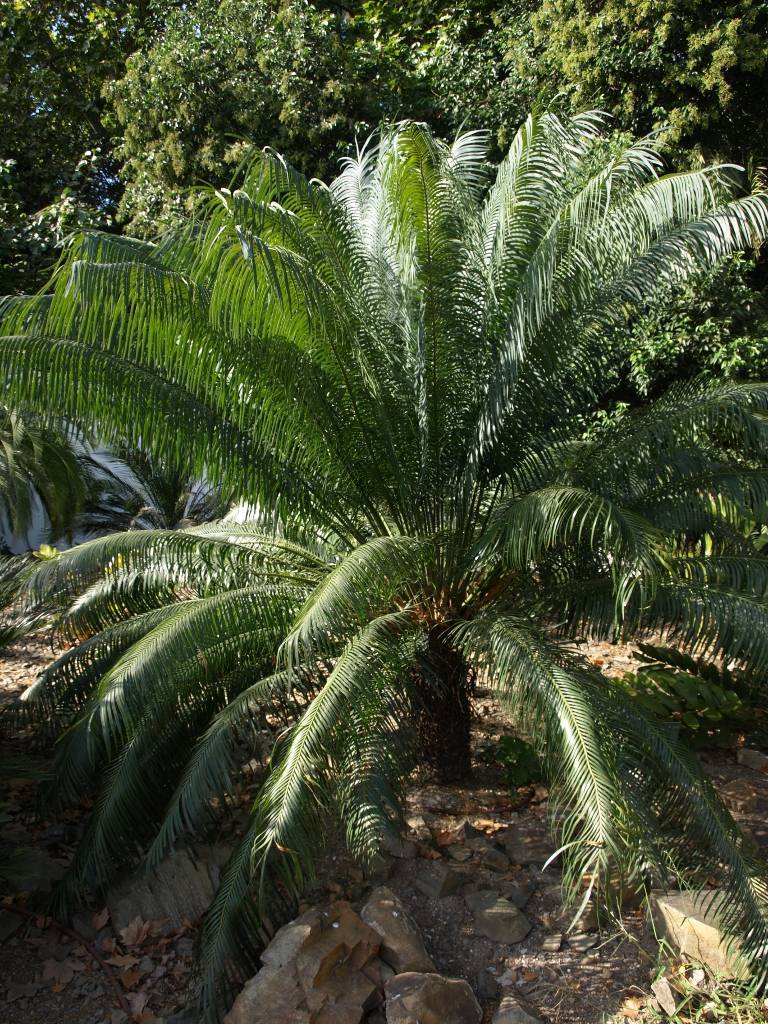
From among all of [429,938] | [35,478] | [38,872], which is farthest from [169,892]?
[35,478]

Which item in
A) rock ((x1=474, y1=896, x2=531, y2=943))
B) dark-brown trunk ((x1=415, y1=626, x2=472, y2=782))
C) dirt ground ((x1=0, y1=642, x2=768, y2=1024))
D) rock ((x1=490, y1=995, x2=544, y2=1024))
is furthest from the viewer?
dark-brown trunk ((x1=415, y1=626, x2=472, y2=782))

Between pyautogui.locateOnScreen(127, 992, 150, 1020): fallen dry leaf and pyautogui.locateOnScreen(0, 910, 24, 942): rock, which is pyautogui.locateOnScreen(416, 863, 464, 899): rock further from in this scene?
pyautogui.locateOnScreen(0, 910, 24, 942): rock

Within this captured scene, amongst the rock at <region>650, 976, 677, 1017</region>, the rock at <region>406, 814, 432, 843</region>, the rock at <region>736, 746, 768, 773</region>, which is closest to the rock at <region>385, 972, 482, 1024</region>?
the rock at <region>650, 976, 677, 1017</region>

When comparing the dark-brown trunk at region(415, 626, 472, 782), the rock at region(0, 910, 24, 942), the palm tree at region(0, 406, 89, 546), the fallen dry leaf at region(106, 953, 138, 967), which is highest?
the palm tree at region(0, 406, 89, 546)

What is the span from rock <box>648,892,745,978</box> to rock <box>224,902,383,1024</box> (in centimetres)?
125

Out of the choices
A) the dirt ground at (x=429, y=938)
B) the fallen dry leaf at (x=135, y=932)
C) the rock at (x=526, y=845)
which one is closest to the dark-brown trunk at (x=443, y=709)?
the dirt ground at (x=429, y=938)

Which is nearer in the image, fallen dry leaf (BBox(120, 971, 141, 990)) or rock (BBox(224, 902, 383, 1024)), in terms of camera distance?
rock (BBox(224, 902, 383, 1024))

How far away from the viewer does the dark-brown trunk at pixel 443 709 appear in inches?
177

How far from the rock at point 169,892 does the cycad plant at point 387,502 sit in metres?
0.21

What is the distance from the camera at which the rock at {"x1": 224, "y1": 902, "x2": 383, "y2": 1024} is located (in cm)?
342

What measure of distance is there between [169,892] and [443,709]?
1.59 metres

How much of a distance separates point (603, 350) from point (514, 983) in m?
3.15

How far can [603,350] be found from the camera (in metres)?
4.87

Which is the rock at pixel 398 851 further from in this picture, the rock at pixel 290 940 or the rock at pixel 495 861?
the rock at pixel 290 940
